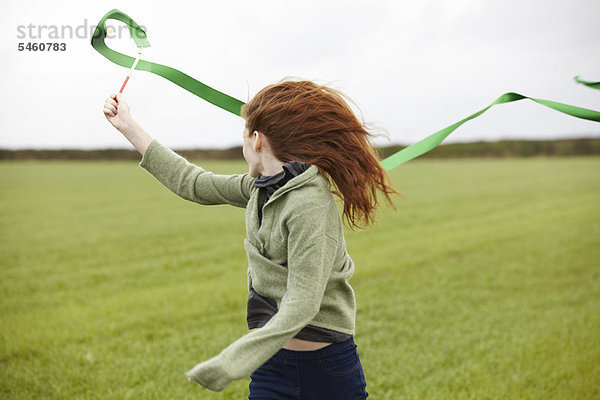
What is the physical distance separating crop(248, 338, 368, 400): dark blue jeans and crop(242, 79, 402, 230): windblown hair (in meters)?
0.60

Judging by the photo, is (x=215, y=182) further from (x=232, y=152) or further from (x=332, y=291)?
(x=232, y=152)

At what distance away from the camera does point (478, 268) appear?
7953mm

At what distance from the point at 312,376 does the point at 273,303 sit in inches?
13.1

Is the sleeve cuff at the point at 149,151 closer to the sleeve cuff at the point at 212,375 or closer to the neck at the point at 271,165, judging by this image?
the neck at the point at 271,165

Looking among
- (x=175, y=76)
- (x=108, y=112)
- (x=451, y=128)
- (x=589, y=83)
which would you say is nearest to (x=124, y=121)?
(x=108, y=112)

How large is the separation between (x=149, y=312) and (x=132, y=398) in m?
2.14

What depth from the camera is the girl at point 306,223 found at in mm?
1834

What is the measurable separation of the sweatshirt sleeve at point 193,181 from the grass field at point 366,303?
6.91 feet

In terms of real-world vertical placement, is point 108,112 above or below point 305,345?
above

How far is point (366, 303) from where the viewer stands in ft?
20.4

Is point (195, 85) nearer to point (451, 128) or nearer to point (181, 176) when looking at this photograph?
point (181, 176)

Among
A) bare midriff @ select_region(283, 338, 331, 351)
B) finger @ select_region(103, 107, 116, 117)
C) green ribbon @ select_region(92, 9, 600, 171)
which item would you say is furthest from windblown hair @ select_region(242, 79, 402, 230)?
finger @ select_region(103, 107, 116, 117)

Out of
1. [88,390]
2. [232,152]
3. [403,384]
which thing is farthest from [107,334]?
[232,152]

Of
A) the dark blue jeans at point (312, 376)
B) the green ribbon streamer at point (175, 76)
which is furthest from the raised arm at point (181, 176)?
A: the dark blue jeans at point (312, 376)
